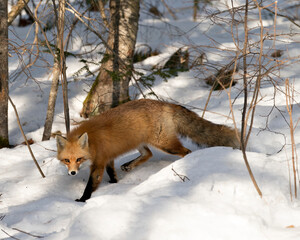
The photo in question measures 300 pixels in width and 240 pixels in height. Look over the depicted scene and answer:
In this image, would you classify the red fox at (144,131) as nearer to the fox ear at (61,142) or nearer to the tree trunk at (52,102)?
the fox ear at (61,142)

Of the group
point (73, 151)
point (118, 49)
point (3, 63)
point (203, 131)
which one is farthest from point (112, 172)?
point (118, 49)

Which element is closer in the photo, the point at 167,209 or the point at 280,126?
the point at 167,209

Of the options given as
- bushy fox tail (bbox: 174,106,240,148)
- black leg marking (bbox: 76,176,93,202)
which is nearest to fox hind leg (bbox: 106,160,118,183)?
black leg marking (bbox: 76,176,93,202)

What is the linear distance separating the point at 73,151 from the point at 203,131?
5.70 feet

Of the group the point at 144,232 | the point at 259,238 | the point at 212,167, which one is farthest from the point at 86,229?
the point at 212,167

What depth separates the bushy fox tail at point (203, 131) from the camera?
15.9 ft

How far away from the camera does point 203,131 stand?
4883mm

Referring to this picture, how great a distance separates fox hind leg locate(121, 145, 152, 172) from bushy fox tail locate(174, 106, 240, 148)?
0.68 metres

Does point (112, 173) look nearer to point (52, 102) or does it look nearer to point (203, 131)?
point (203, 131)

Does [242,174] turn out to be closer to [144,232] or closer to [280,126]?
[144,232]

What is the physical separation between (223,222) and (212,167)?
92cm

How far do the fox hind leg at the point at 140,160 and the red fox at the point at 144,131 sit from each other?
1.06 feet

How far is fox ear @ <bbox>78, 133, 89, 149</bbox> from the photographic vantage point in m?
4.31

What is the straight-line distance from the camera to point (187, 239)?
2.41 metres
